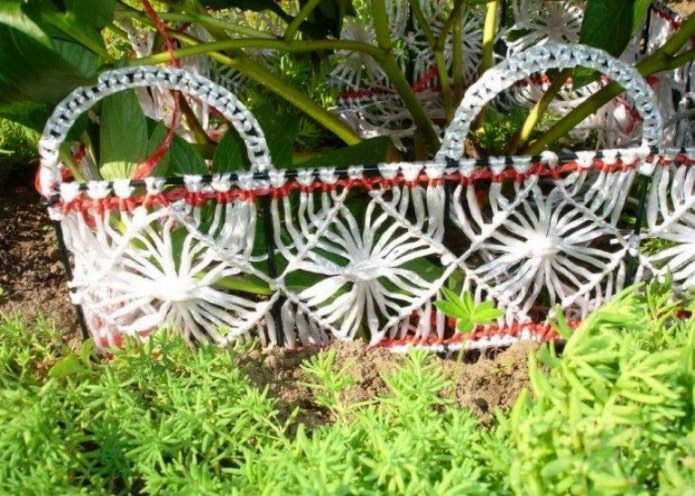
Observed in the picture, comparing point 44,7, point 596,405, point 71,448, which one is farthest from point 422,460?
point 44,7

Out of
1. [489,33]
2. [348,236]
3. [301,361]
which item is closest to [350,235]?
[348,236]

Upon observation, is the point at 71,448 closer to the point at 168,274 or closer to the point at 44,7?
the point at 168,274

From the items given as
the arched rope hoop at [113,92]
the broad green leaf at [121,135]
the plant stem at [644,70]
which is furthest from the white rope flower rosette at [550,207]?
the broad green leaf at [121,135]

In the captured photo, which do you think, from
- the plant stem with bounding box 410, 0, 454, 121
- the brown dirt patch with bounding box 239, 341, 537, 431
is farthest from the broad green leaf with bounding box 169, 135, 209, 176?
the plant stem with bounding box 410, 0, 454, 121

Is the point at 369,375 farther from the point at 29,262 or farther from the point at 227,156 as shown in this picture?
the point at 29,262

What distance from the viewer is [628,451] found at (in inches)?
18.6

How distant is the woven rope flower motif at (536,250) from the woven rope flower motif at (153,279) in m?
0.24

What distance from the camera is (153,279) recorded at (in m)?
0.80

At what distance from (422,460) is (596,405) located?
122mm

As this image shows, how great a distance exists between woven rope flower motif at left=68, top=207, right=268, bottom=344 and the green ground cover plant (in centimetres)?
10

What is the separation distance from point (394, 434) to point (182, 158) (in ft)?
1.58

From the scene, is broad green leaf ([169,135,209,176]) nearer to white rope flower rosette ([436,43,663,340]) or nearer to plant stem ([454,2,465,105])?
white rope flower rosette ([436,43,663,340])

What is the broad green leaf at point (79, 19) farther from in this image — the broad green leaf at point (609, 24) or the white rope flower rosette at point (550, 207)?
the broad green leaf at point (609, 24)

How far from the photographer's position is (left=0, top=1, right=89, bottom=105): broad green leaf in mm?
704
